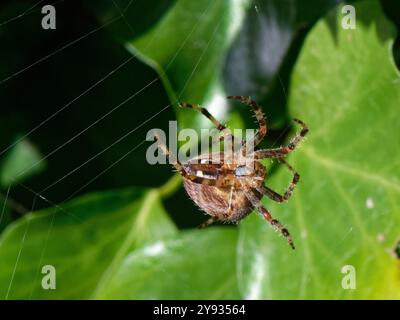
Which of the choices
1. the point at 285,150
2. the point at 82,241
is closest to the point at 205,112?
the point at 285,150

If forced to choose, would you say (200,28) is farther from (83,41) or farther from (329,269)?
(329,269)

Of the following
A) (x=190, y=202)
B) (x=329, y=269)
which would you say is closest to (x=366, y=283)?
(x=329, y=269)

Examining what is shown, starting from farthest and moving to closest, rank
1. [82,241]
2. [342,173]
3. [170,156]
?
[82,241], [170,156], [342,173]

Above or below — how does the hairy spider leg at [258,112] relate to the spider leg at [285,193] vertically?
above

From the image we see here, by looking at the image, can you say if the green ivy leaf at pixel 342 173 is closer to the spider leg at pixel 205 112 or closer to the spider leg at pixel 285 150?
the spider leg at pixel 285 150

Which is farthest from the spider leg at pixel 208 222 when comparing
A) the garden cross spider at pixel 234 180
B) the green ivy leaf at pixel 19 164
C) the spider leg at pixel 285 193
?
the green ivy leaf at pixel 19 164

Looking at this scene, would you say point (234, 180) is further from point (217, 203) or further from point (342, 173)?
point (342, 173)

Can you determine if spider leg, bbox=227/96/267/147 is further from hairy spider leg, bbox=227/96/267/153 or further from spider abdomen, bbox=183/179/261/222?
spider abdomen, bbox=183/179/261/222
